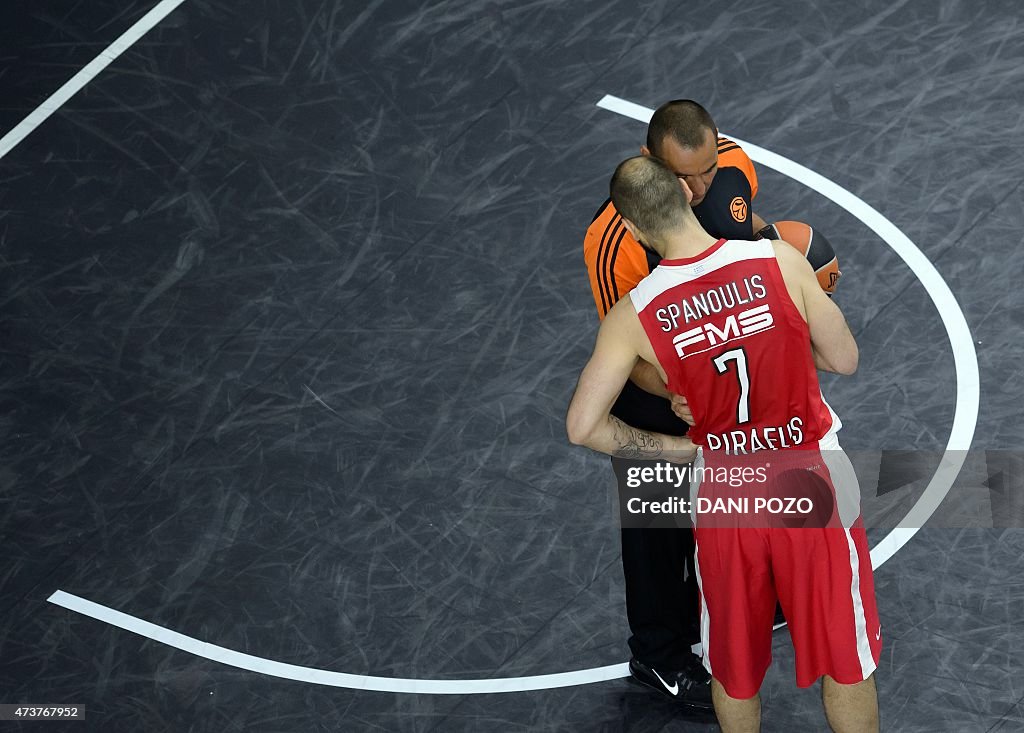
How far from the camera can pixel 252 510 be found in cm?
647

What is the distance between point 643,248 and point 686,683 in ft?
5.91

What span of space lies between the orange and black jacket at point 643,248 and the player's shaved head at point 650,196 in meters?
0.35

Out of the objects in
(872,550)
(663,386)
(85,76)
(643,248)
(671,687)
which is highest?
(85,76)

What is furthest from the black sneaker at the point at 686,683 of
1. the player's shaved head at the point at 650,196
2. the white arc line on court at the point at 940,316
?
the player's shaved head at the point at 650,196

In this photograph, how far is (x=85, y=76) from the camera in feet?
28.3

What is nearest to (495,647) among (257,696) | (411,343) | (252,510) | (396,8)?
(257,696)

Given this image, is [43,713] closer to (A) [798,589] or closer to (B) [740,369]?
(A) [798,589]

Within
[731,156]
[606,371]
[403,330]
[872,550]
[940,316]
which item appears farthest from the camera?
[403,330]

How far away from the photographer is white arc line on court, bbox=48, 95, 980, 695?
570cm

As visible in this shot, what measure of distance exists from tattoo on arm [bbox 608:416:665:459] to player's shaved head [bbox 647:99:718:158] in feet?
3.18

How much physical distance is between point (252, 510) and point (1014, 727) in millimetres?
3407

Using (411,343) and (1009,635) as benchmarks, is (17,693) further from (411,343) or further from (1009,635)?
(1009,635)

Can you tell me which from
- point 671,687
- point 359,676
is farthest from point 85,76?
point 671,687

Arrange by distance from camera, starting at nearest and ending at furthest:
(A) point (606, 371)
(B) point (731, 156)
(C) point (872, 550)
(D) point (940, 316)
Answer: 1. (A) point (606, 371)
2. (B) point (731, 156)
3. (C) point (872, 550)
4. (D) point (940, 316)
